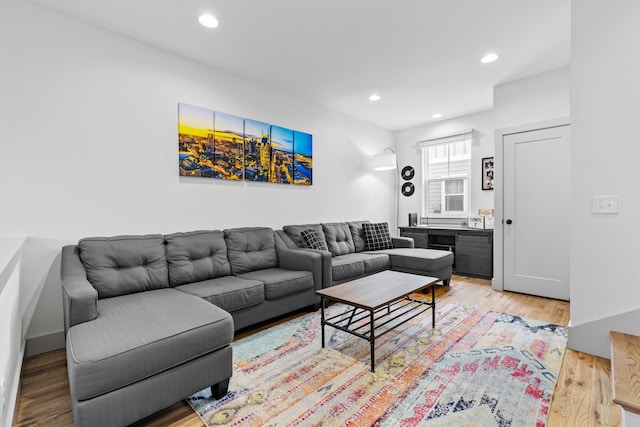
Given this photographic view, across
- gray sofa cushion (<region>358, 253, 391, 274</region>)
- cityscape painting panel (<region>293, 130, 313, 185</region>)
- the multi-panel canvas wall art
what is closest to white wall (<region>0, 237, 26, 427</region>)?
the multi-panel canvas wall art

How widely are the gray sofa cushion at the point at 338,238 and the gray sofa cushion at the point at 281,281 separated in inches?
42.0

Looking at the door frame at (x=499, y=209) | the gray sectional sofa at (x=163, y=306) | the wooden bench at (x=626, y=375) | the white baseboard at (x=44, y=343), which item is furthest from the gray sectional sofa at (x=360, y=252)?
the white baseboard at (x=44, y=343)

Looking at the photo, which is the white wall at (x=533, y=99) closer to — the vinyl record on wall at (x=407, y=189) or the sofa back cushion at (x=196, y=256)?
the vinyl record on wall at (x=407, y=189)

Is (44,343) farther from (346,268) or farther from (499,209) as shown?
(499,209)

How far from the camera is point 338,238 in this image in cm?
429

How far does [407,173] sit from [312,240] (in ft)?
9.99

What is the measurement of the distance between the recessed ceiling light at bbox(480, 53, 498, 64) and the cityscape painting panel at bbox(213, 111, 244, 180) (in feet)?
9.08

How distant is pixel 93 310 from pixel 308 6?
2.60 meters

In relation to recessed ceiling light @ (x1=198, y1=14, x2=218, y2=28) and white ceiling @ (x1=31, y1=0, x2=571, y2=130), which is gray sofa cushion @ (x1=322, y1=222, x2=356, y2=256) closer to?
white ceiling @ (x1=31, y1=0, x2=571, y2=130)

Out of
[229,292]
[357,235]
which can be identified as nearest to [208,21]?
[229,292]

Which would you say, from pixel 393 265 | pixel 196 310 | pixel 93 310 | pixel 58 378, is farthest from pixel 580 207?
pixel 58 378

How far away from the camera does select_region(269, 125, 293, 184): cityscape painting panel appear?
3.87 meters

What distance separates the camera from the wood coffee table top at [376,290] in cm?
216

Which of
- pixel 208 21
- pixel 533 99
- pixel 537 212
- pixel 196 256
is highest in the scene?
pixel 208 21
